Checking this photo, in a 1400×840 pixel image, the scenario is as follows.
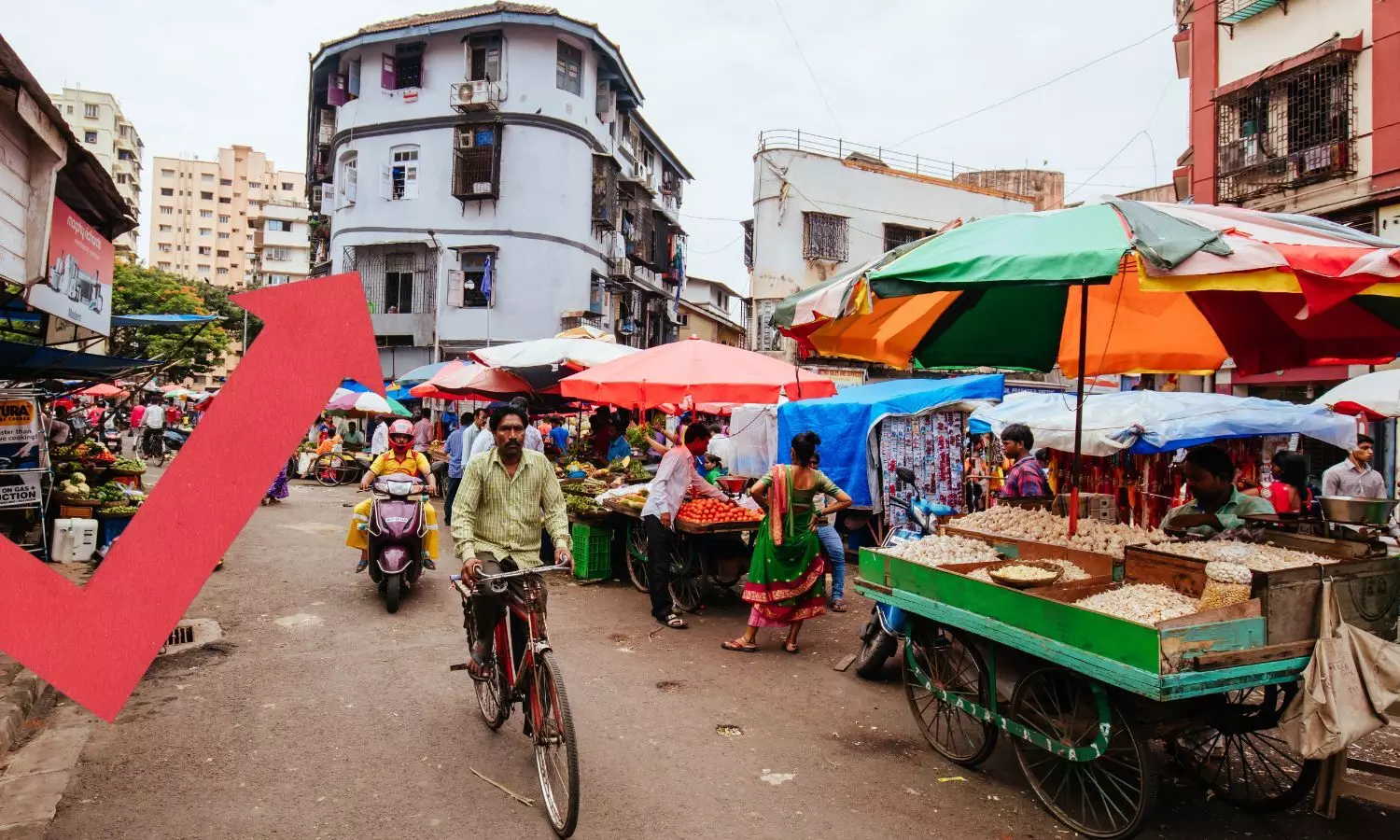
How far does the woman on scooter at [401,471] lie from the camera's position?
8430mm

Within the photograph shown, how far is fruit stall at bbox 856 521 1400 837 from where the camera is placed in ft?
11.4

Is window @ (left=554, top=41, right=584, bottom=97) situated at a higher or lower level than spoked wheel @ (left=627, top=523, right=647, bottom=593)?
higher

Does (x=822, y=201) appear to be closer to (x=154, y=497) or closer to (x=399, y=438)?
(x=399, y=438)

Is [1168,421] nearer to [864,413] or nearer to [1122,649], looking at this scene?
[864,413]

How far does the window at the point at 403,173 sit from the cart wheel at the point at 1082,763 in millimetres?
27438

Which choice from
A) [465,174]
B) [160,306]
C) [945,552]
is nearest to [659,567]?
[945,552]

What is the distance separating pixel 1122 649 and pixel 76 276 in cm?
791

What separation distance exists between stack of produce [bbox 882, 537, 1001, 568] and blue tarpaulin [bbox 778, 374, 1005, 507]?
6.62 metres

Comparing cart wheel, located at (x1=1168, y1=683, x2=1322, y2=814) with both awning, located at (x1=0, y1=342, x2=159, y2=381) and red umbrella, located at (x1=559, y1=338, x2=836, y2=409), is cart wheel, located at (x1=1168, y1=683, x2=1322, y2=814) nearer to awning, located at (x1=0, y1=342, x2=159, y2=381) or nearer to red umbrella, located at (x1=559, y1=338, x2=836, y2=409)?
red umbrella, located at (x1=559, y1=338, x2=836, y2=409)

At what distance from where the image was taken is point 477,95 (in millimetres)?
26859

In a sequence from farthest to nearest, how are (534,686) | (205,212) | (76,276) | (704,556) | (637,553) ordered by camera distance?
(205,212), (637,553), (704,556), (76,276), (534,686)

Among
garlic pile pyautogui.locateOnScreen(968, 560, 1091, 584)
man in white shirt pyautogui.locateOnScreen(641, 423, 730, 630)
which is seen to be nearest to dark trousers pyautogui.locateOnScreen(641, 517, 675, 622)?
man in white shirt pyautogui.locateOnScreen(641, 423, 730, 630)

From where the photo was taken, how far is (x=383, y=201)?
27859mm

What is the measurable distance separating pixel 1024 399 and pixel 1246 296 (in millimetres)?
6582
